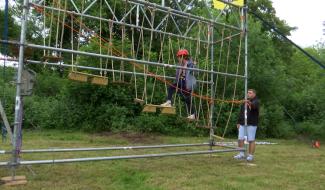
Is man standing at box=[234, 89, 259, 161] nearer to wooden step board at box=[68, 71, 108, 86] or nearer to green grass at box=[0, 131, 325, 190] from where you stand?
green grass at box=[0, 131, 325, 190]

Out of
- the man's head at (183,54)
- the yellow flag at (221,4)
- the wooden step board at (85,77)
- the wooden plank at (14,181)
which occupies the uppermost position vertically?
the yellow flag at (221,4)

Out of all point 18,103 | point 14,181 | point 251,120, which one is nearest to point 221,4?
point 251,120

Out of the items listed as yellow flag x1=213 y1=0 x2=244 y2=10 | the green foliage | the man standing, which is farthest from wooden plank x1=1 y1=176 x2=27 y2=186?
the green foliage

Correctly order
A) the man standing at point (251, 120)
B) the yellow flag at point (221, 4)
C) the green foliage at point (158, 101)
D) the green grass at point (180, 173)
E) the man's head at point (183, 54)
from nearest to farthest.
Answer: the green grass at point (180, 173)
the man's head at point (183, 54)
the yellow flag at point (221, 4)
the man standing at point (251, 120)
the green foliage at point (158, 101)

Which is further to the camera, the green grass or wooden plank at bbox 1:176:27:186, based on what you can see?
the green grass

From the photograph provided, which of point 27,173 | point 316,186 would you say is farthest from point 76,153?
point 316,186

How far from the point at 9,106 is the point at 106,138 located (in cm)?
550

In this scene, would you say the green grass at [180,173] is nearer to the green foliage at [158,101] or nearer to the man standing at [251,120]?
the man standing at [251,120]

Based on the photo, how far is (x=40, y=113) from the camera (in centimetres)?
1862

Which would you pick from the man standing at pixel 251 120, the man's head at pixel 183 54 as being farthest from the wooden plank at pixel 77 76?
the man standing at pixel 251 120

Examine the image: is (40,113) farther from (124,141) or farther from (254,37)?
(254,37)

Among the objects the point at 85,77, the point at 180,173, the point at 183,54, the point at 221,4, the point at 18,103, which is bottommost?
the point at 180,173

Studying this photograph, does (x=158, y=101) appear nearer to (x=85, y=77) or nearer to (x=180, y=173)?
(x=180, y=173)

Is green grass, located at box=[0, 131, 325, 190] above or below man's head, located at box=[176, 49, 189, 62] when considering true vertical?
below
